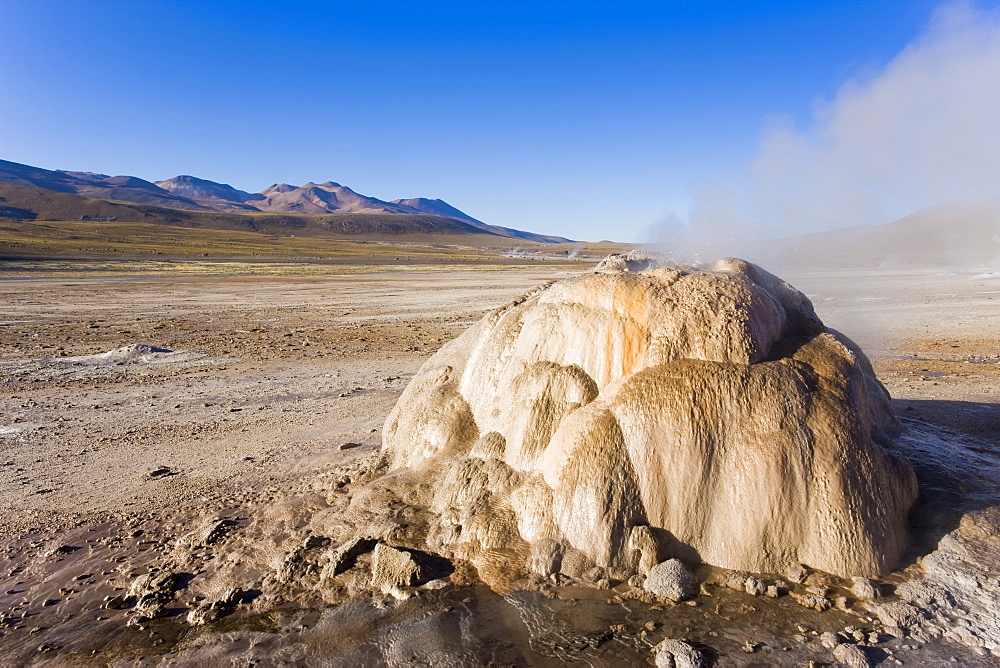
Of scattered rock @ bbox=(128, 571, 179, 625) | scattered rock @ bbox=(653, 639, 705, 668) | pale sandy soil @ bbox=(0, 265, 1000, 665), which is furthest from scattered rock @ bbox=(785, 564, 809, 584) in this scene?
scattered rock @ bbox=(128, 571, 179, 625)

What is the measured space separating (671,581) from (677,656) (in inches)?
22.0

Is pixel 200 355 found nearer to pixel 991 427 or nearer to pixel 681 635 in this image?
pixel 681 635

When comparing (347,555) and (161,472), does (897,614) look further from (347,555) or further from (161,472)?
(161,472)

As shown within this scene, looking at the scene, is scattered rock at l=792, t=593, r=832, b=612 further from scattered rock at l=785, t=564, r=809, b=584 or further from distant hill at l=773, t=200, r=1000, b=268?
distant hill at l=773, t=200, r=1000, b=268

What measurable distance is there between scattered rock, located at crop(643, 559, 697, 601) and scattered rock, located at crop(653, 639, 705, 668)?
405 millimetres

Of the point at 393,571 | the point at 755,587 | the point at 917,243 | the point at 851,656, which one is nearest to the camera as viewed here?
the point at 851,656

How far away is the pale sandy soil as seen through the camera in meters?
4.17

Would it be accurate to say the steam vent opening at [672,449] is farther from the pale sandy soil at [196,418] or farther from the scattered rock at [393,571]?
the pale sandy soil at [196,418]

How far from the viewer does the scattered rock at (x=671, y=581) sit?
386cm

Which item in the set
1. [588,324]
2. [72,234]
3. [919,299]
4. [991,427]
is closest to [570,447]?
[588,324]

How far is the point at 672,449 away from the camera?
4094mm

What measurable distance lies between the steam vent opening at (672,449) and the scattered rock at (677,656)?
0.64 metres

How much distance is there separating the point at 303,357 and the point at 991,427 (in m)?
12.2

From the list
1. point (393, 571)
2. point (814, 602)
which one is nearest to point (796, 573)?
point (814, 602)
